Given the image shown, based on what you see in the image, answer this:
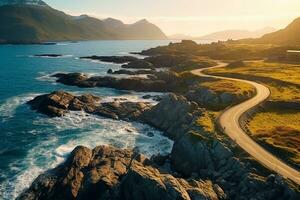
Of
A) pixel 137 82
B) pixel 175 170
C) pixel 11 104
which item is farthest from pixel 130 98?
pixel 175 170

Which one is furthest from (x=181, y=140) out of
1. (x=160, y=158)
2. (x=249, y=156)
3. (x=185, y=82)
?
(x=185, y=82)

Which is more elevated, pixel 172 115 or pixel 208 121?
pixel 208 121

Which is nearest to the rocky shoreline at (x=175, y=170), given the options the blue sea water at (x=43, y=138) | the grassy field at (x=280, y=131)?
the blue sea water at (x=43, y=138)

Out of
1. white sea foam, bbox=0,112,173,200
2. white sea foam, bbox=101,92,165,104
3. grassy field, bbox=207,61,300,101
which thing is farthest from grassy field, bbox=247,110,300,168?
white sea foam, bbox=101,92,165,104

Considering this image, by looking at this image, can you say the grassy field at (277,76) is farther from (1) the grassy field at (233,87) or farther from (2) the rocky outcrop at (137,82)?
(2) the rocky outcrop at (137,82)

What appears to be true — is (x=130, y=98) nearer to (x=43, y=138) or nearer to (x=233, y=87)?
(x=233, y=87)

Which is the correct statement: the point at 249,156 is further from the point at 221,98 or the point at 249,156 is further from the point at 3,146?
the point at 3,146

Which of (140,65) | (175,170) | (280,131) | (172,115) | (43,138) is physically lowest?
(140,65)
